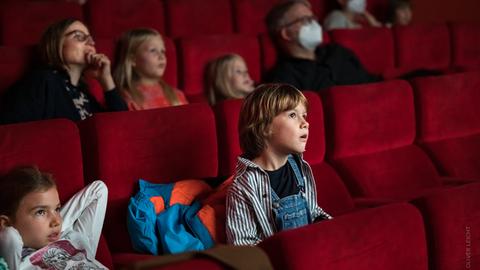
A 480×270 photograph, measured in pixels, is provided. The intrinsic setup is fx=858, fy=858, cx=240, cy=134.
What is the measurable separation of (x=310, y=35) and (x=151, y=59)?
242mm

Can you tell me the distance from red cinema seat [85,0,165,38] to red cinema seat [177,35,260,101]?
0.14m

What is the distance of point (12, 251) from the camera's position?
0.55 m

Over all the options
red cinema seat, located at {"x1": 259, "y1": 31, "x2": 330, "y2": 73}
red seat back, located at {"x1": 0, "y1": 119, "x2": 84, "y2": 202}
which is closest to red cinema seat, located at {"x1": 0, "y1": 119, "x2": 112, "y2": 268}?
red seat back, located at {"x1": 0, "y1": 119, "x2": 84, "y2": 202}

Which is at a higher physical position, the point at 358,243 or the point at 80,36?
the point at 80,36

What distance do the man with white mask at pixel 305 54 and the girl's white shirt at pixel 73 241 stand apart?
1.53 feet

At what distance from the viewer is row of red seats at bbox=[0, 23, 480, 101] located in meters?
0.99

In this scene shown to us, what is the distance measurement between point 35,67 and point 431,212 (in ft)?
1.48

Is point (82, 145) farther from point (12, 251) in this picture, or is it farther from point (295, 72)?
point (295, 72)

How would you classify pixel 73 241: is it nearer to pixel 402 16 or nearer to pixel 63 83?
pixel 63 83

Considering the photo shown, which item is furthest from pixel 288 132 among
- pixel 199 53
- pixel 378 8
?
pixel 378 8

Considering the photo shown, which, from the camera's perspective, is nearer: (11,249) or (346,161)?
(11,249)

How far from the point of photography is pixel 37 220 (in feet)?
1.91

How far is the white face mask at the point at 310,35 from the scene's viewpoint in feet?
3.61

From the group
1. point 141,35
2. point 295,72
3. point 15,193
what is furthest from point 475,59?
point 15,193
